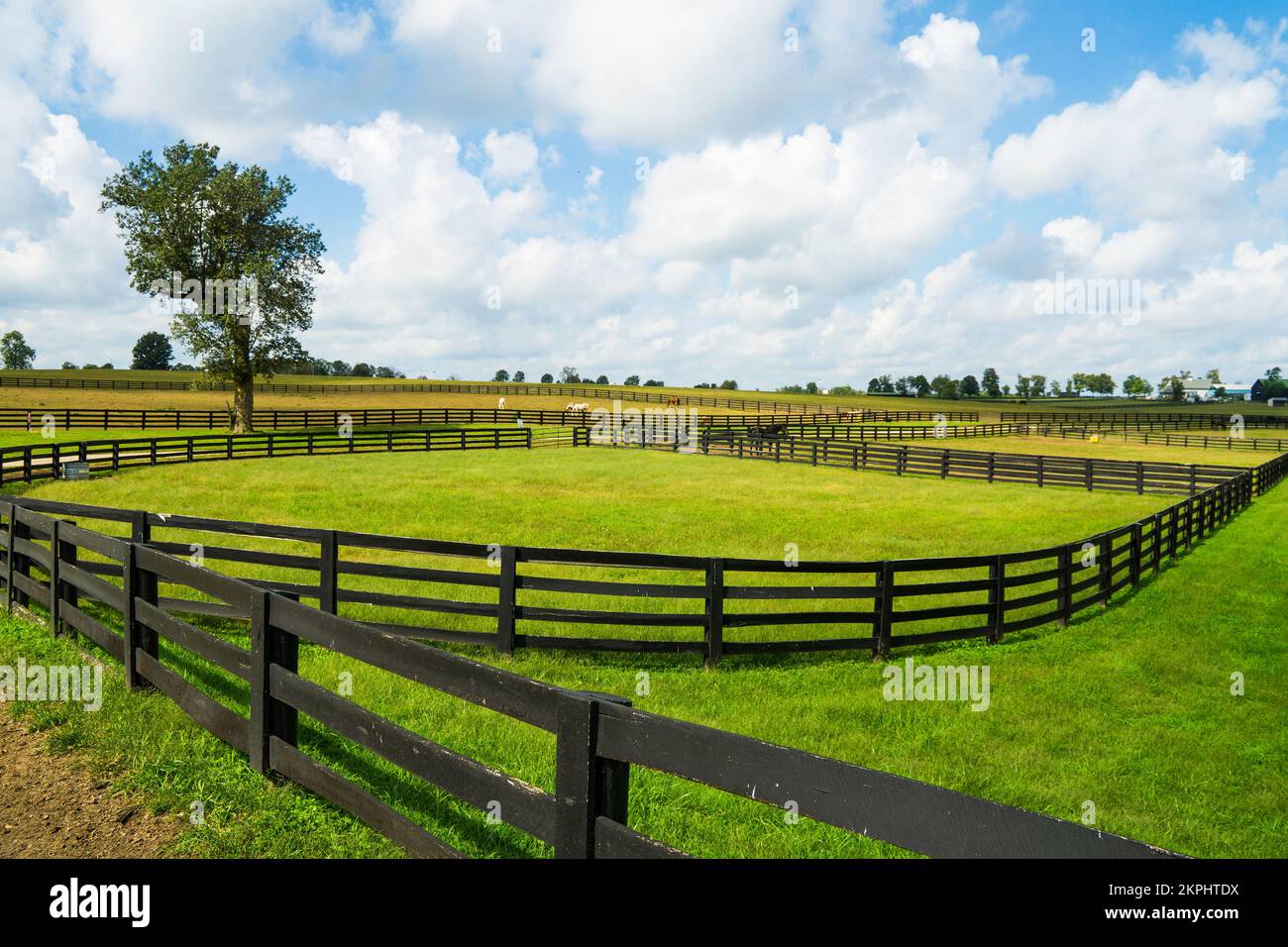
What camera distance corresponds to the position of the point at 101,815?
16.0 feet

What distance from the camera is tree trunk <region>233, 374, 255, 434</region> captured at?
48594 millimetres

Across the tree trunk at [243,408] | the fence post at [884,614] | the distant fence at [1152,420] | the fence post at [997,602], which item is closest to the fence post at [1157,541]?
the fence post at [997,602]

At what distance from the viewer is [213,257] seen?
48719mm

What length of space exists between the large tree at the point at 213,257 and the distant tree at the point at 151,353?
112179mm

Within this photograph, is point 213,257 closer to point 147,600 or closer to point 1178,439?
point 147,600

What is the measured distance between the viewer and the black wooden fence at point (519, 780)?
7.89ft

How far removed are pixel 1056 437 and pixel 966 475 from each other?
42.9 m

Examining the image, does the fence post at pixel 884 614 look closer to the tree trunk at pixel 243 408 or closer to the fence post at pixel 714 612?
the fence post at pixel 714 612

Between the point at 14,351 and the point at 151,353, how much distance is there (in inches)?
835

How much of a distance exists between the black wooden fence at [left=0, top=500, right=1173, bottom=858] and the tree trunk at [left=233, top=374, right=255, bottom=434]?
45.8 m

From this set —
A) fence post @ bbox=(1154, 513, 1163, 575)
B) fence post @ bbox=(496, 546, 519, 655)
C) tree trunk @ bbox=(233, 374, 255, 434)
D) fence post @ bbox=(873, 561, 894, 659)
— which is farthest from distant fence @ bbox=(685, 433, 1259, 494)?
fence post @ bbox=(496, 546, 519, 655)

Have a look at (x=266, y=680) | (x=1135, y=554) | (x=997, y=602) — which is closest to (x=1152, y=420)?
(x=1135, y=554)
